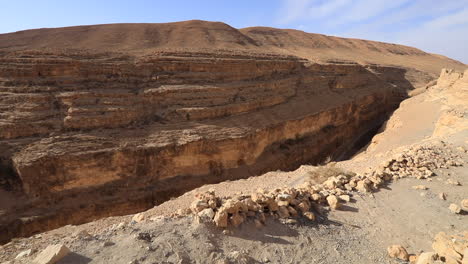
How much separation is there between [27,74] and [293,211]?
1296 centimetres

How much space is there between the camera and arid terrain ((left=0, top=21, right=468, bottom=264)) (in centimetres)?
372

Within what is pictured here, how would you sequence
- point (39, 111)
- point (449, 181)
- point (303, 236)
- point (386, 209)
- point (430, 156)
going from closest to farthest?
point (303, 236)
point (386, 209)
point (449, 181)
point (430, 156)
point (39, 111)

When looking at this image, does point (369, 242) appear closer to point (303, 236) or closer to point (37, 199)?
point (303, 236)

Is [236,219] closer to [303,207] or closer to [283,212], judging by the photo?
[283,212]

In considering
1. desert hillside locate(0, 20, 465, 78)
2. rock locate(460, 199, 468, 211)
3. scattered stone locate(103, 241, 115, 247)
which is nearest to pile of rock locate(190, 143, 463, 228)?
rock locate(460, 199, 468, 211)

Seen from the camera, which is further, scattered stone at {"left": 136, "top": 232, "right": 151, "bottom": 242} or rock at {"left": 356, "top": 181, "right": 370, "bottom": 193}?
rock at {"left": 356, "top": 181, "right": 370, "bottom": 193}

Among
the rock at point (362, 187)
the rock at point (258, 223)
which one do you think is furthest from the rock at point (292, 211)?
the rock at point (362, 187)

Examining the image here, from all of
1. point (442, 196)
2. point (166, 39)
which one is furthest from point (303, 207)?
point (166, 39)

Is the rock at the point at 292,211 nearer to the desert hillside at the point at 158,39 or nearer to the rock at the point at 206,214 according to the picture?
the rock at the point at 206,214

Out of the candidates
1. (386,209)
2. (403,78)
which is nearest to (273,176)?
(386,209)

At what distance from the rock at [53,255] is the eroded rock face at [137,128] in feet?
23.0

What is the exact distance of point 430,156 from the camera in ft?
23.4

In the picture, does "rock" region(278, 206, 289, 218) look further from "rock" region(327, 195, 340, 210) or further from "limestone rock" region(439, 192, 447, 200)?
"limestone rock" region(439, 192, 447, 200)

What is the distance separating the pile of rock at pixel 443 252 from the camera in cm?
327
